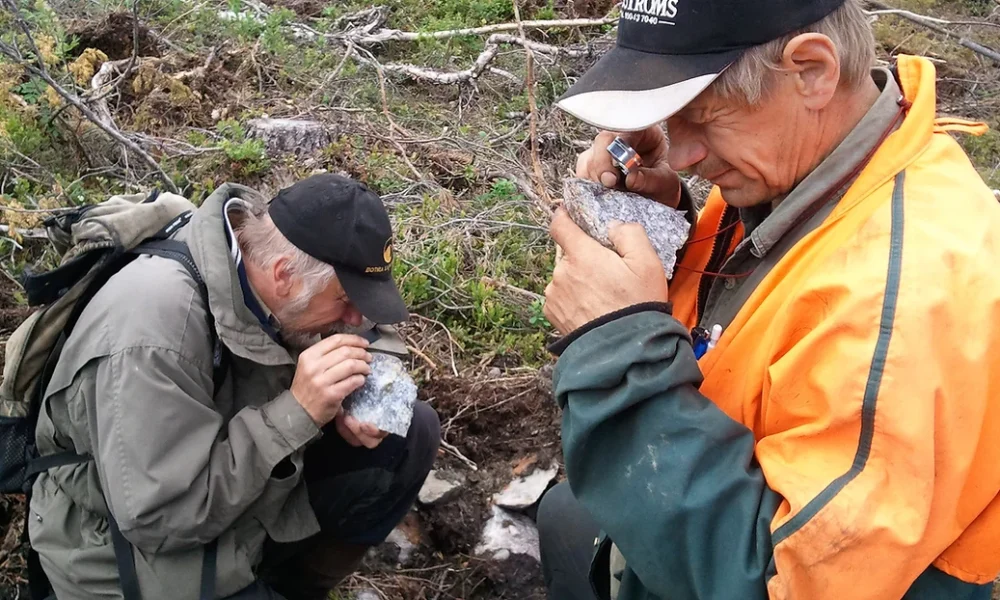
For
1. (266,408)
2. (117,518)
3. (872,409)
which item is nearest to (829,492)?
(872,409)

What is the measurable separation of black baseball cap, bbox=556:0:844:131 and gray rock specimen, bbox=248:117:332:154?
375 centimetres

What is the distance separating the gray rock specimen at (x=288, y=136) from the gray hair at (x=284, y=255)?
2.85 metres

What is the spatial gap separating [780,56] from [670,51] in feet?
0.66

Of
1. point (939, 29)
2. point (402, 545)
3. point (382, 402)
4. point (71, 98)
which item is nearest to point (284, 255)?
point (382, 402)

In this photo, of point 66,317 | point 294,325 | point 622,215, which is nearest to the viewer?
point 622,215

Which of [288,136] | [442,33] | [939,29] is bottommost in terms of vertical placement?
[288,136]

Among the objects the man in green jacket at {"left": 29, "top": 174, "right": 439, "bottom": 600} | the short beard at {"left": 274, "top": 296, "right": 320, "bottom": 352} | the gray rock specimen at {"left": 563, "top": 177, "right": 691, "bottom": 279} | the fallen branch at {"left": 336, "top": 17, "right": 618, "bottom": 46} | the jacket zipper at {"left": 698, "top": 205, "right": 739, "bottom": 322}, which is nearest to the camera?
the gray rock specimen at {"left": 563, "top": 177, "right": 691, "bottom": 279}

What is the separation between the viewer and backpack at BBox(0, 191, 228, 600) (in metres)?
2.05

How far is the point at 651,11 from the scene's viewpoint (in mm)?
1463

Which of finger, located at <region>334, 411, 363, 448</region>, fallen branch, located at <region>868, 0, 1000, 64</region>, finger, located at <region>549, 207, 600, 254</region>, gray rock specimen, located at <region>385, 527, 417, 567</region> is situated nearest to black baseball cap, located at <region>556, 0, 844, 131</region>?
finger, located at <region>549, 207, 600, 254</region>

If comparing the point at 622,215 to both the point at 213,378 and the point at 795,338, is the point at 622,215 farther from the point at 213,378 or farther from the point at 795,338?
the point at 213,378

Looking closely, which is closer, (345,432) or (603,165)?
(603,165)

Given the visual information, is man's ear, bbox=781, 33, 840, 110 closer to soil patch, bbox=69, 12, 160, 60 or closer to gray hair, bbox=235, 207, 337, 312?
gray hair, bbox=235, 207, 337, 312

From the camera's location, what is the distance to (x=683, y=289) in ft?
6.17
